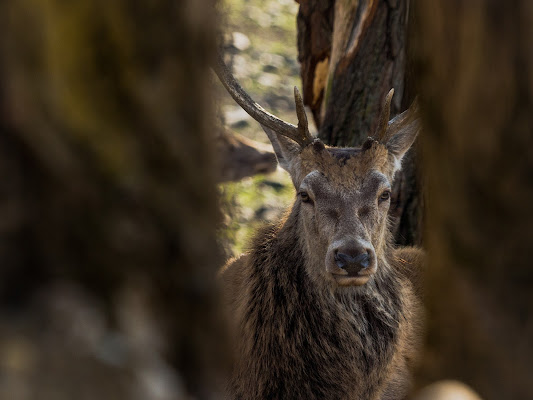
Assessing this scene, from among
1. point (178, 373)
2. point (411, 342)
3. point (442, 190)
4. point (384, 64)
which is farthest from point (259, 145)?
point (178, 373)

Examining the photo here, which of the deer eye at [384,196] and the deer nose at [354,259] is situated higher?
the deer eye at [384,196]

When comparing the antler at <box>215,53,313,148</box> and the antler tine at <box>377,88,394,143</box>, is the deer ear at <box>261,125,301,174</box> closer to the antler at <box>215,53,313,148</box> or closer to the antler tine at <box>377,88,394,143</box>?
the antler at <box>215,53,313,148</box>

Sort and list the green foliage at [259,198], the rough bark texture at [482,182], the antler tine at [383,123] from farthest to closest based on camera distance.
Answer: the green foliage at [259,198] < the antler tine at [383,123] < the rough bark texture at [482,182]

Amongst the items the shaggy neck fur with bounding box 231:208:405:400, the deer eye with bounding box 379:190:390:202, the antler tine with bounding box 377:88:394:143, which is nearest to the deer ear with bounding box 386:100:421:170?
the antler tine with bounding box 377:88:394:143

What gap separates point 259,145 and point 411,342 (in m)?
3.79

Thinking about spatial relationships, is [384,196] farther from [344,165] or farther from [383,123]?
[383,123]

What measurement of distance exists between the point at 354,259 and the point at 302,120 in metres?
1.15

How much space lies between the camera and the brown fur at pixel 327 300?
3887 mm

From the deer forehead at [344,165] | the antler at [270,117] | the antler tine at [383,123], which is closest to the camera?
the deer forehead at [344,165]

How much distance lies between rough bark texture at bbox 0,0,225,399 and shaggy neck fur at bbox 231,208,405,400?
265 centimetres

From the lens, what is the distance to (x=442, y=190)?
180 centimetres

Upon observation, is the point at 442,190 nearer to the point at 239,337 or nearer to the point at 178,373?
the point at 178,373

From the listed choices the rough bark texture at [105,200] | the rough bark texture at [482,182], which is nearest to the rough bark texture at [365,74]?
the rough bark texture at [482,182]

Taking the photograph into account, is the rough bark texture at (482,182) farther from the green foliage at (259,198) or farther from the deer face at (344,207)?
the green foliage at (259,198)
